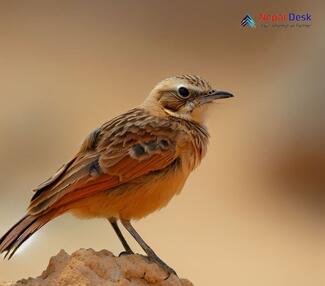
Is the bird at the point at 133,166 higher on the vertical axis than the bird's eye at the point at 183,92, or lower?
lower

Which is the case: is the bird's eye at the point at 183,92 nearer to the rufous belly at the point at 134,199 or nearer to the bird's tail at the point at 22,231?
the rufous belly at the point at 134,199

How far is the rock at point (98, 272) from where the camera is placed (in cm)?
407

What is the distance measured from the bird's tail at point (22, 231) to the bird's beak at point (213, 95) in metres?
1.21

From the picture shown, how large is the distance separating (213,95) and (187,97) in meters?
0.16

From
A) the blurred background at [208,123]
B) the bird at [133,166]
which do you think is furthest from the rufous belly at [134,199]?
the blurred background at [208,123]

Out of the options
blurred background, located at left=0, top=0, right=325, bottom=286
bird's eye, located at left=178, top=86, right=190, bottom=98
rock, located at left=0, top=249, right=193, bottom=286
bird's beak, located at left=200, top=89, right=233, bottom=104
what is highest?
blurred background, located at left=0, top=0, right=325, bottom=286

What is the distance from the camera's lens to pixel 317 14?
37.8 feet

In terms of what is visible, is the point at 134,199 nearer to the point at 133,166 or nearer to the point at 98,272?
the point at 133,166

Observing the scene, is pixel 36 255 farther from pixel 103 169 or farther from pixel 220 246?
pixel 103 169

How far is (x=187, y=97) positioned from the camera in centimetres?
503

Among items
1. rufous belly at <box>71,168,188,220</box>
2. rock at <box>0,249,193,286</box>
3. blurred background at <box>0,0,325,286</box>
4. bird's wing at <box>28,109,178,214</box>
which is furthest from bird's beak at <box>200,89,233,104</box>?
blurred background at <box>0,0,325,286</box>

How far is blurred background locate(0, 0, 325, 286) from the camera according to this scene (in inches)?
347

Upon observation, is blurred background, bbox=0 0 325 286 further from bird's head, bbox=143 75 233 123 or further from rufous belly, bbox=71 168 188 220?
rufous belly, bbox=71 168 188 220

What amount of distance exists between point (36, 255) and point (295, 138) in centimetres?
380
